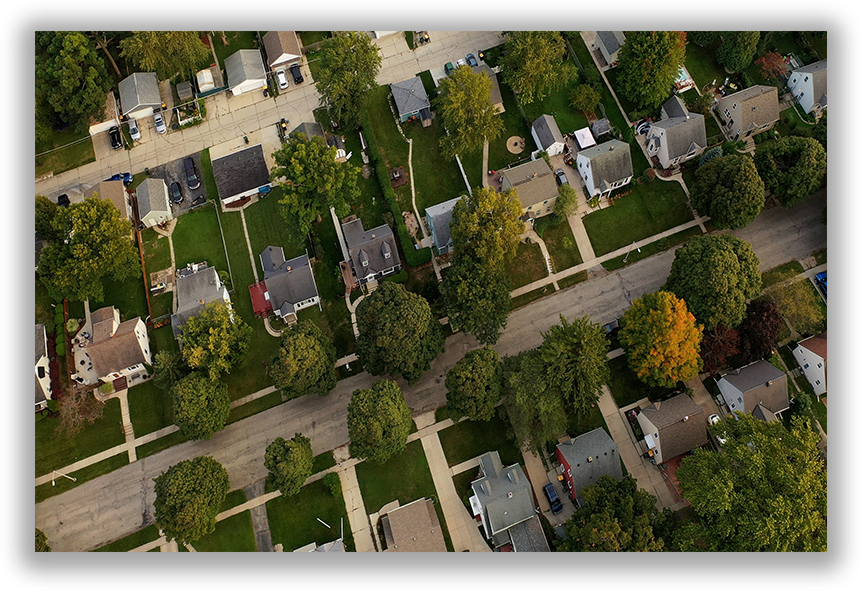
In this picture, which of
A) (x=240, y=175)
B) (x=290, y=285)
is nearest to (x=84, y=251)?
(x=240, y=175)

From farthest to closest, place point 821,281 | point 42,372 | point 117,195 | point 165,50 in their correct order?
point 165,50 < point 117,195 < point 821,281 < point 42,372

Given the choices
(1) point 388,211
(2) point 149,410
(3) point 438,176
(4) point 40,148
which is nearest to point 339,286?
(1) point 388,211

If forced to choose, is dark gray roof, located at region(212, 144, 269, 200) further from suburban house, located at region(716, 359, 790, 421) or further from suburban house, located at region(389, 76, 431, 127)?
suburban house, located at region(716, 359, 790, 421)

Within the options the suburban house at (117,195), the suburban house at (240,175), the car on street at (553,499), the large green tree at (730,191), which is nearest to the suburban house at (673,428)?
the car on street at (553,499)

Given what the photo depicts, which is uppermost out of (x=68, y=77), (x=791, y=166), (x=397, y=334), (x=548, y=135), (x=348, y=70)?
(x=68, y=77)

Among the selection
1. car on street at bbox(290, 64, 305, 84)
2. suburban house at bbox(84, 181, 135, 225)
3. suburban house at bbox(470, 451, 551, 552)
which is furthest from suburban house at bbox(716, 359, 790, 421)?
suburban house at bbox(84, 181, 135, 225)

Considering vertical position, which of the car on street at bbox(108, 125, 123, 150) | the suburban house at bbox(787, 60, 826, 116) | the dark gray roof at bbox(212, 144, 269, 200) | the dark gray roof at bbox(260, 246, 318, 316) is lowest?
the dark gray roof at bbox(260, 246, 318, 316)

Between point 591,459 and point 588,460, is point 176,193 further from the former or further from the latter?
point 591,459
